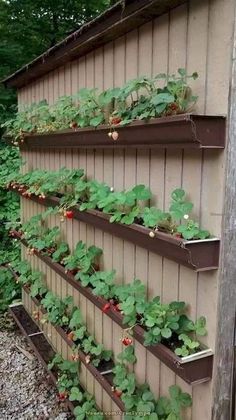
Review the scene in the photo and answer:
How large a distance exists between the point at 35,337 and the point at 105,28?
2.95 meters

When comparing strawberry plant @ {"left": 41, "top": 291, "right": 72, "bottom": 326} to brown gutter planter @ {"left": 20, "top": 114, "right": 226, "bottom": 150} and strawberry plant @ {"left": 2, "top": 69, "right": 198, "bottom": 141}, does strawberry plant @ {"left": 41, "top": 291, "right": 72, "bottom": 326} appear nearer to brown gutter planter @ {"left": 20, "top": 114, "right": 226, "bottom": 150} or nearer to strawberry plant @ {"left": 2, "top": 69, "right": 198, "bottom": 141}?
strawberry plant @ {"left": 2, "top": 69, "right": 198, "bottom": 141}

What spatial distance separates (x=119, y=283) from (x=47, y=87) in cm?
194

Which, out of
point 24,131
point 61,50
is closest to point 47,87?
point 24,131

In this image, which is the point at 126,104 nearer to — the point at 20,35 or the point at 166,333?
the point at 166,333

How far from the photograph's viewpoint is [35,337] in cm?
Answer: 379

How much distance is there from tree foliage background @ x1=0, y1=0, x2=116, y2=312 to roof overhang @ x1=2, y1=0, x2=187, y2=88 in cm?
242

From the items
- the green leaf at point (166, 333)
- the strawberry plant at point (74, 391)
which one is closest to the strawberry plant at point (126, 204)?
the green leaf at point (166, 333)

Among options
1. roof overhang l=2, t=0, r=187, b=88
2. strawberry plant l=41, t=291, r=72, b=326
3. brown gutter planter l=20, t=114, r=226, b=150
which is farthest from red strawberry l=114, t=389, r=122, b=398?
roof overhang l=2, t=0, r=187, b=88

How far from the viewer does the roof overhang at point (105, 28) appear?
5.53 feet

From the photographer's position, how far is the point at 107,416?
2.57 metres

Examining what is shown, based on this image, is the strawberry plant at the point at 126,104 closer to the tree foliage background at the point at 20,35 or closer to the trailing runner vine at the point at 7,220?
the trailing runner vine at the point at 7,220

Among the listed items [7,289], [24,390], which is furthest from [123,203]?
[7,289]

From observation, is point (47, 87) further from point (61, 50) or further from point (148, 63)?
point (148, 63)

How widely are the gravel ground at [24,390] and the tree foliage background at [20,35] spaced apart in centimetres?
152
